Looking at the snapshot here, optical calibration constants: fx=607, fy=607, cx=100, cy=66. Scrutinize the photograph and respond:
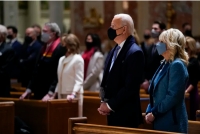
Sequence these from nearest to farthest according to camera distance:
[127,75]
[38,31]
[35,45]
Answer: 1. [127,75]
2. [35,45]
3. [38,31]

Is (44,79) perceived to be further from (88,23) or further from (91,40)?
(88,23)

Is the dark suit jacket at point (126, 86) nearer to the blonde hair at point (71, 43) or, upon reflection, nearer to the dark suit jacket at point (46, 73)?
the blonde hair at point (71, 43)

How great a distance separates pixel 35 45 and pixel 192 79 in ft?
12.7

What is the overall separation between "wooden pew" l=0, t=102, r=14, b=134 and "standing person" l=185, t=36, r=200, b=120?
2254mm

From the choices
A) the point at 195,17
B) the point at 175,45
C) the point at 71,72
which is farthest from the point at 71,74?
the point at 195,17

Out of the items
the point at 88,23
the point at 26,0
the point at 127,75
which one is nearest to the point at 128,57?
the point at 127,75

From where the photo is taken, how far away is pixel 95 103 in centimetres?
841

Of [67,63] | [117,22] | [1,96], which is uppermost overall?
[117,22]

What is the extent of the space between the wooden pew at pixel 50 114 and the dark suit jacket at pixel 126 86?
6.54 ft

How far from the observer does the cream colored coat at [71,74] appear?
8023 millimetres

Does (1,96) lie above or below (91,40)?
below

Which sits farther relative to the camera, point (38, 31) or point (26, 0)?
point (26, 0)

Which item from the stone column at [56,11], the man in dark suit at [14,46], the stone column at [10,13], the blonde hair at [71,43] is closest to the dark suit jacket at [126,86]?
the blonde hair at [71,43]

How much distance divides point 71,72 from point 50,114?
62 cm
